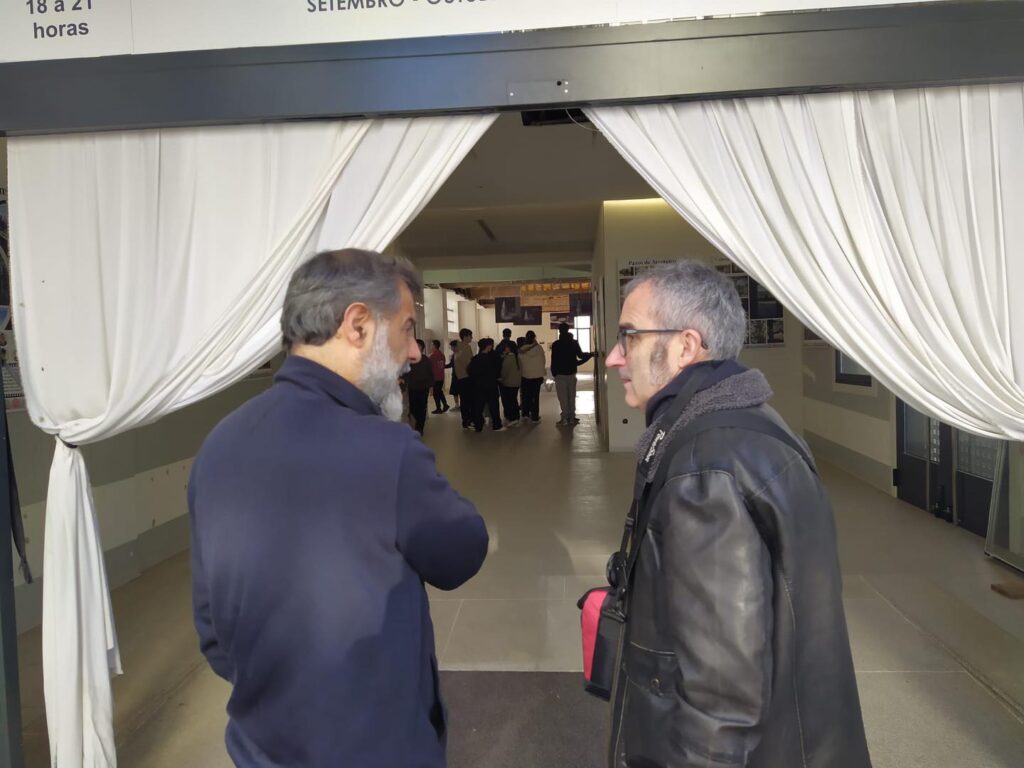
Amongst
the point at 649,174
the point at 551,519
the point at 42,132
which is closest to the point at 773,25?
the point at 649,174

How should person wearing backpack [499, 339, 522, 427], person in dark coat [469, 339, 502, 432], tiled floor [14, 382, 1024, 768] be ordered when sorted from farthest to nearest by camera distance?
1. person wearing backpack [499, 339, 522, 427]
2. person in dark coat [469, 339, 502, 432]
3. tiled floor [14, 382, 1024, 768]

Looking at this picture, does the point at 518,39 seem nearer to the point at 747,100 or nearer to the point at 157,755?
the point at 747,100

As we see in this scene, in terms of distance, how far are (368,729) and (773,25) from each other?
7.01ft

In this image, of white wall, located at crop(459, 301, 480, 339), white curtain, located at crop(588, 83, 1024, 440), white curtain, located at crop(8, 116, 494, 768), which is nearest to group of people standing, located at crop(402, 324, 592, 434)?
white curtain, located at crop(8, 116, 494, 768)

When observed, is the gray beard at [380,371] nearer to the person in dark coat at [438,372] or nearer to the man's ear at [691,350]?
the man's ear at [691,350]

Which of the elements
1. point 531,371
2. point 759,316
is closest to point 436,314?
point 531,371

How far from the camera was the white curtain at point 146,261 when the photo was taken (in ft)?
6.79

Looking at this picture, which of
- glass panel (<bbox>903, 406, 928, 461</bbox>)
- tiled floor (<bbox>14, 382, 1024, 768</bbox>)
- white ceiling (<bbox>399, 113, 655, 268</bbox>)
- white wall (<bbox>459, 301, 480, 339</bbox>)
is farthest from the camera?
white wall (<bbox>459, 301, 480, 339</bbox>)

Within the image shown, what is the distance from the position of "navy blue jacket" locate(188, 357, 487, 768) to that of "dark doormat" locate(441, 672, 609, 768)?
1.39 metres

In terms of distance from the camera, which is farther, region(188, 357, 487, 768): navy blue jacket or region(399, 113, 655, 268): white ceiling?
region(399, 113, 655, 268): white ceiling

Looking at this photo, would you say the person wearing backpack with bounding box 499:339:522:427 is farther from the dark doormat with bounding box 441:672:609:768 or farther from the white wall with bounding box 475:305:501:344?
the white wall with bounding box 475:305:501:344

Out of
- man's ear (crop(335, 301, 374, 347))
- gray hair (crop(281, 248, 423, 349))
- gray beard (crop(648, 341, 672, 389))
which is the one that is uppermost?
gray hair (crop(281, 248, 423, 349))

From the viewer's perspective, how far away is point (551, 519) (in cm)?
524

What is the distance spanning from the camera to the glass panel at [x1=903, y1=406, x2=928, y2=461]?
503 centimetres
